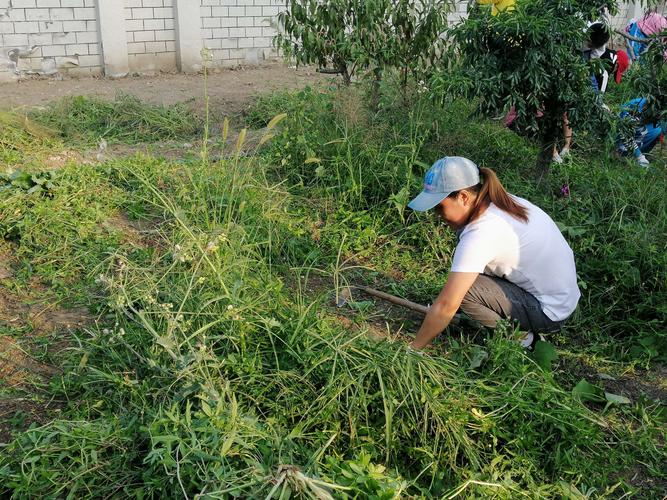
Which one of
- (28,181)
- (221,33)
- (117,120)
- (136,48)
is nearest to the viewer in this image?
(28,181)

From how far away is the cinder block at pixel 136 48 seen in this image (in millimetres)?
8703

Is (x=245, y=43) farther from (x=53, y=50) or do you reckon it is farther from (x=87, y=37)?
(x=53, y=50)

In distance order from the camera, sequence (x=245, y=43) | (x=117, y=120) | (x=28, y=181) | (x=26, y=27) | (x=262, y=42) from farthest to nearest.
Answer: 1. (x=262, y=42)
2. (x=245, y=43)
3. (x=26, y=27)
4. (x=117, y=120)
5. (x=28, y=181)

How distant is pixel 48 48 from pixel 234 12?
7.83ft

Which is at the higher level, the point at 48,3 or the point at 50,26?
the point at 48,3

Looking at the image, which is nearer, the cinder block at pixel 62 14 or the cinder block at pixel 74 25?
the cinder block at pixel 62 14

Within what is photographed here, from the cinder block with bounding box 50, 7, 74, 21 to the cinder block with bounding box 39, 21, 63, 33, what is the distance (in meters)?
0.05

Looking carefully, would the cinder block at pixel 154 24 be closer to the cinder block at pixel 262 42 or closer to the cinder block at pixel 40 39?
the cinder block at pixel 40 39

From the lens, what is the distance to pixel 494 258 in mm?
3211

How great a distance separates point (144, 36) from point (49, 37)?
1130 mm

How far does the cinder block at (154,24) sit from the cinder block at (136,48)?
0.22m

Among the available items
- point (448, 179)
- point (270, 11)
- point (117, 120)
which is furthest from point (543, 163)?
point (270, 11)

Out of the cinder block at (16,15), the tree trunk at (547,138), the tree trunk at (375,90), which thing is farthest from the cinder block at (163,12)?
the tree trunk at (547,138)

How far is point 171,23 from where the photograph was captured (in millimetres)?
8938
